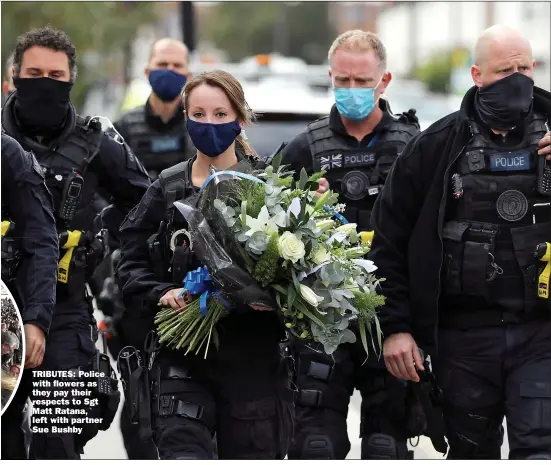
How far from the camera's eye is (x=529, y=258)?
5.79 m

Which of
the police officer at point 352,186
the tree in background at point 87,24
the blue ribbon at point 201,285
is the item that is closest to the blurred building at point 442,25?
the tree in background at point 87,24

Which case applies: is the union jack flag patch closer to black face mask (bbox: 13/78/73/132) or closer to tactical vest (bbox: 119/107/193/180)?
black face mask (bbox: 13/78/73/132)

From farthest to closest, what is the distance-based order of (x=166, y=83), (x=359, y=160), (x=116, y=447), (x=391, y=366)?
1. (x=166, y=83)
2. (x=116, y=447)
3. (x=359, y=160)
4. (x=391, y=366)

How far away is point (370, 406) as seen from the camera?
6.65 m

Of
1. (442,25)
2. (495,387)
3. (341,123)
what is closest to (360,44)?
(341,123)

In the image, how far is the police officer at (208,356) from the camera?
559 cm

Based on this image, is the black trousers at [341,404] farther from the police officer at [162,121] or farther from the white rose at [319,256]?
the police officer at [162,121]

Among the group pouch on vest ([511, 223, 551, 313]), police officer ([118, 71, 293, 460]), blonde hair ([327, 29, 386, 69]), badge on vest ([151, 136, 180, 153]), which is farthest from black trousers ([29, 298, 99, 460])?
badge on vest ([151, 136, 180, 153])

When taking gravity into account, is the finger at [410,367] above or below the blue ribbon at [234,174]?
below

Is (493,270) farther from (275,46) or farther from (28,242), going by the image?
(275,46)

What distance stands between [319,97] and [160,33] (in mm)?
33987

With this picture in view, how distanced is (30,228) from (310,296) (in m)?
1.41

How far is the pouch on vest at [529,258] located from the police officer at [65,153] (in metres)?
1.95

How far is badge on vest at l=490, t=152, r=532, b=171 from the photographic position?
5.82 m
